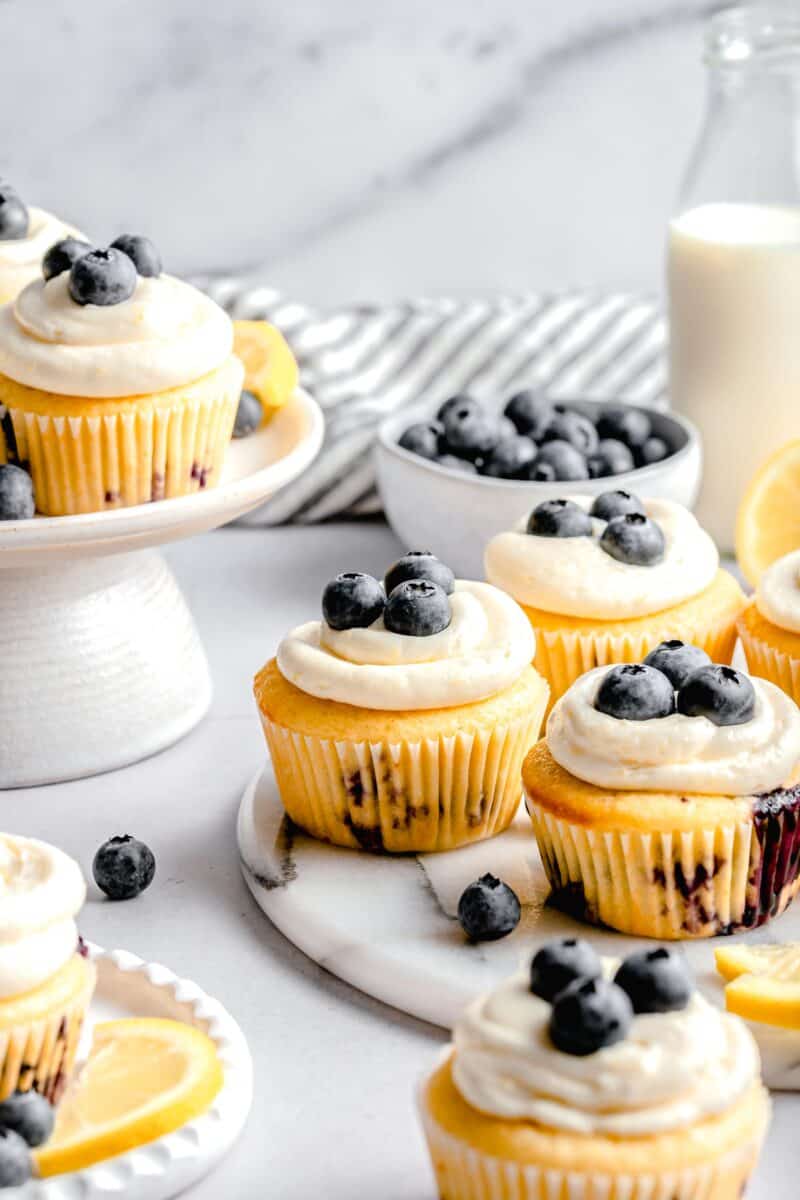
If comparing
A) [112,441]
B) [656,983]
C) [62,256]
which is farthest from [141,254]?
[656,983]

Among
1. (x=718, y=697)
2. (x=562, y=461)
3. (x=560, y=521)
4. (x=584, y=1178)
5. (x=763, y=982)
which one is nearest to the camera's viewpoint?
(x=584, y=1178)

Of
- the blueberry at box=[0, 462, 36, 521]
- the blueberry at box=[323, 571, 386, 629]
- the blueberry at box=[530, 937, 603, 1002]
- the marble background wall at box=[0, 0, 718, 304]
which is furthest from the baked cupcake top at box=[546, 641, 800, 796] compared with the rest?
the marble background wall at box=[0, 0, 718, 304]

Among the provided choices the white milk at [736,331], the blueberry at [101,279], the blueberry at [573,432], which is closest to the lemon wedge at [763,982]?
the blueberry at [101,279]

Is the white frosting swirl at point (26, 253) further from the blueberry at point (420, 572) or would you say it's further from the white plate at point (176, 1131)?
the white plate at point (176, 1131)

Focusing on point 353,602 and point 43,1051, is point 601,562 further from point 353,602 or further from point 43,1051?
point 43,1051

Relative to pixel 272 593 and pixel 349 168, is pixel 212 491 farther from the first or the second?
pixel 349 168

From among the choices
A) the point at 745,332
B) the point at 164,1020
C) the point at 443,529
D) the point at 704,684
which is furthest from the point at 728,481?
the point at 164,1020

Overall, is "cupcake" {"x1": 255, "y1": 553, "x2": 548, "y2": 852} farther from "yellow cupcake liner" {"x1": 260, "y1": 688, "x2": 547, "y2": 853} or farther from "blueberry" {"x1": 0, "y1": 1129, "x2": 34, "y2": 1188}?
"blueberry" {"x1": 0, "y1": 1129, "x2": 34, "y2": 1188}
